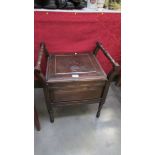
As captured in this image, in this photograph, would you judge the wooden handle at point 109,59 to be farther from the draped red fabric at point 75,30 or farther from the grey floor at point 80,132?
the grey floor at point 80,132

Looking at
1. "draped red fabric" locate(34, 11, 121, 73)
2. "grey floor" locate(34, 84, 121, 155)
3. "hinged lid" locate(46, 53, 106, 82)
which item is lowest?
"grey floor" locate(34, 84, 121, 155)

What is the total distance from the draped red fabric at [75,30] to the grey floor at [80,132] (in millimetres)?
523

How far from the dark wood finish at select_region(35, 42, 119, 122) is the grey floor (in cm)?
10

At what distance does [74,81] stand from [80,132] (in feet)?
1.39

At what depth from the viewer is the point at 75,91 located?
137 centimetres

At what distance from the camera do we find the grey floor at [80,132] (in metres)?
1.33

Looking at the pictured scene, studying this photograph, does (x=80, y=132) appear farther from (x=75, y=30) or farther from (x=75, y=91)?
(x=75, y=30)

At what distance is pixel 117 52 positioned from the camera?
1.84 metres

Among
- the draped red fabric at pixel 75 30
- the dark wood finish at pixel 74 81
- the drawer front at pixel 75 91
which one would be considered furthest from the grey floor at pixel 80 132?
the draped red fabric at pixel 75 30

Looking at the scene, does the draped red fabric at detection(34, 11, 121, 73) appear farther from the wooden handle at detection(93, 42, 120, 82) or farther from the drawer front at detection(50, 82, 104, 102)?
the drawer front at detection(50, 82, 104, 102)

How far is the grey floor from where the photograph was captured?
4.37 feet

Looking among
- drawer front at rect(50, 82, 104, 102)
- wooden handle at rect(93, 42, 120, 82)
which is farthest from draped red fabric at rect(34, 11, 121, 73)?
drawer front at rect(50, 82, 104, 102)

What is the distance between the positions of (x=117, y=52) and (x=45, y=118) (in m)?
0.90
